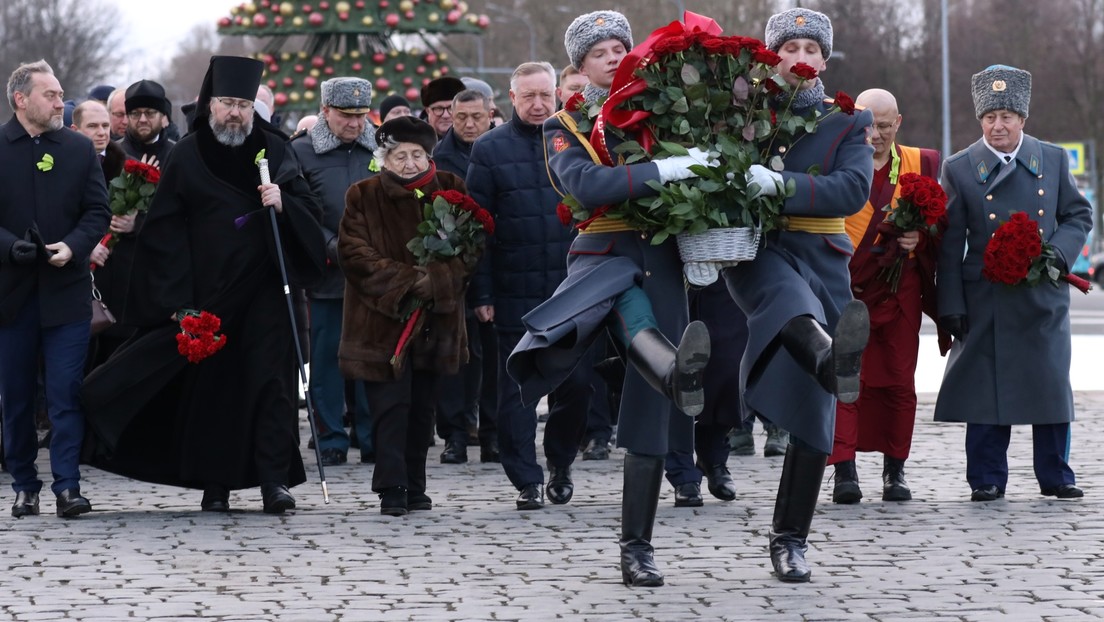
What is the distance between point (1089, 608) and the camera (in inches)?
252

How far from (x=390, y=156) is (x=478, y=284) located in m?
1.09

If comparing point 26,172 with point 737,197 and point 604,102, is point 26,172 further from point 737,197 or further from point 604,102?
point 737,197

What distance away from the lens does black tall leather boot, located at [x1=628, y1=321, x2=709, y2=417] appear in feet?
20.9

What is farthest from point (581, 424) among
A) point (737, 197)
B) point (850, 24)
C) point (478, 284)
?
point (850, 24)

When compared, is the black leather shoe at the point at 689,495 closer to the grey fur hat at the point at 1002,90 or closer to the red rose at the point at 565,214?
the red rose at the point at 565,214

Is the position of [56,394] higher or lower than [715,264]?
lower

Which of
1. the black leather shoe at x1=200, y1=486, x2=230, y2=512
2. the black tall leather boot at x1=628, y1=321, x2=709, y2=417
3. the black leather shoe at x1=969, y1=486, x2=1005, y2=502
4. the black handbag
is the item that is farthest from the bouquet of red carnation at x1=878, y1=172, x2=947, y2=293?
A: the black handbag

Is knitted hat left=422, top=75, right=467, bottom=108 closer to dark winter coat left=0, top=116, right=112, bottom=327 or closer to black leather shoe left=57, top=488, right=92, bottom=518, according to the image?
dark winter coat left=0, top=116, right=112, bottom=327

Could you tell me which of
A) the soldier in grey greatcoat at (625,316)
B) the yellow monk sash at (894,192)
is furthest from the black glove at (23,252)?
the yellow monk sash at (894,192)

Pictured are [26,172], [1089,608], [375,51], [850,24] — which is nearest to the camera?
[1089,608]

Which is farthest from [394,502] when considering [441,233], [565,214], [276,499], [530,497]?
[565,214]

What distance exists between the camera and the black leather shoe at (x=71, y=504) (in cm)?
885

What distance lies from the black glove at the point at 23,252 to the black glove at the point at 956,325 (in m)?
4.38

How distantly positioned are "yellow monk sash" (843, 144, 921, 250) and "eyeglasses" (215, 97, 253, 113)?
2.99m
